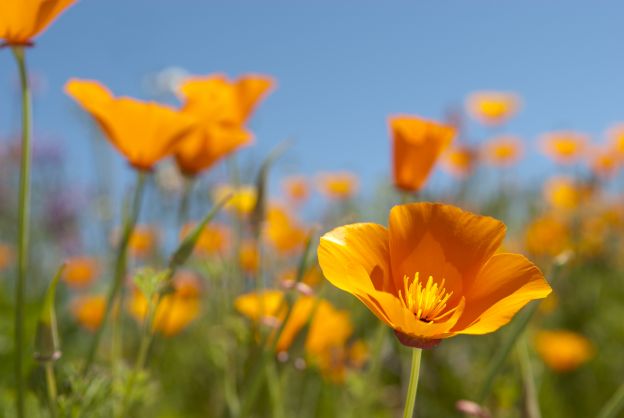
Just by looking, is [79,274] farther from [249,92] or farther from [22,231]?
[22,231]

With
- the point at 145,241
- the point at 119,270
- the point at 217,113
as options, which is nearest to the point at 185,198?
the point at 217,113

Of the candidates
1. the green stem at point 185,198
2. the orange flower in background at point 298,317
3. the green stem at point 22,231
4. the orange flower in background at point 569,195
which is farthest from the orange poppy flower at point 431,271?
the orange flower in background at point 569,195

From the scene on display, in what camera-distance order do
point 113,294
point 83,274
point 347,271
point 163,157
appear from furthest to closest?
point 83,274 < point 163,157 < point 113,294 < point 347,271

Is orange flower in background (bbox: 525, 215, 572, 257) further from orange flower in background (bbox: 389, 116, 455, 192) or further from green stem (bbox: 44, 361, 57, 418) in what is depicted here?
green stem (bbox: 44, 361, 57, 418)

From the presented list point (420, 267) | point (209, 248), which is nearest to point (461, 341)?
point (209, 248)

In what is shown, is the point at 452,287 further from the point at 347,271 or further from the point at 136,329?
the point at 136,329

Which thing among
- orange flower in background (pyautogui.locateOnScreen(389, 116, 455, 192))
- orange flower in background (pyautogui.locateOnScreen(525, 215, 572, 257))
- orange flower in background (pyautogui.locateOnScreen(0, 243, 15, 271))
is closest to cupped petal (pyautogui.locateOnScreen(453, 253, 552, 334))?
orange flower in background (pyautogui.locateOnScreen(389, 116, 455, 192))

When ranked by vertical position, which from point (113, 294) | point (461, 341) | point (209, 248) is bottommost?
point (461, 341)
